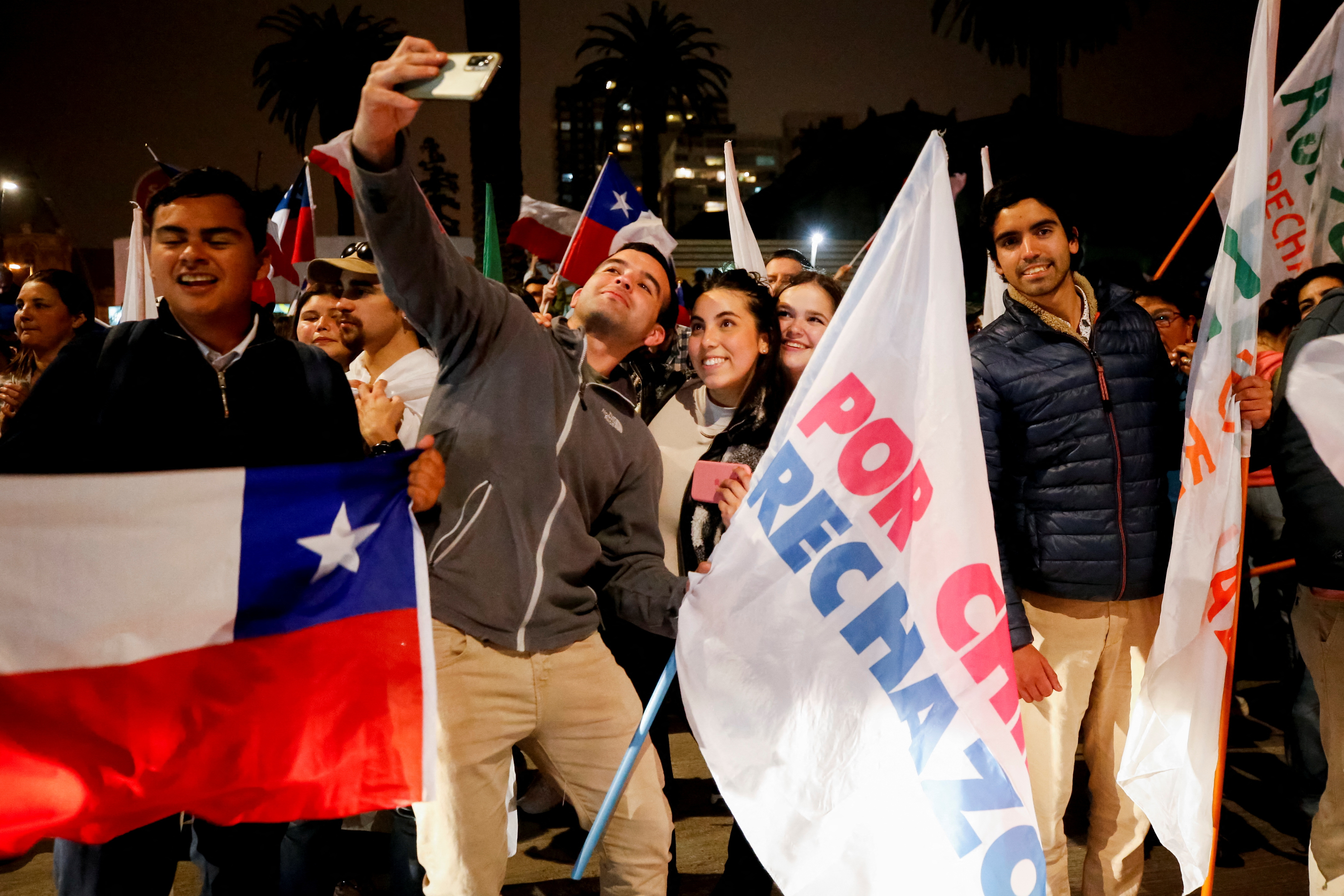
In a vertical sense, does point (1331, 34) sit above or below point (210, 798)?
above

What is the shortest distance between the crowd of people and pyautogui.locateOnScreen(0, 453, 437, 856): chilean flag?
0.31 feet

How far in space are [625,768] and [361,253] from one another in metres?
2.50

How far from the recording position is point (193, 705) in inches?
84.2

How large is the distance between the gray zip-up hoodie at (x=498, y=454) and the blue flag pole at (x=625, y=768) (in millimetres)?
168

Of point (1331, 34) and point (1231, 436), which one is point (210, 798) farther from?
point (1331, 34)

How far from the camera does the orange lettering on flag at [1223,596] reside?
2699 millimetres

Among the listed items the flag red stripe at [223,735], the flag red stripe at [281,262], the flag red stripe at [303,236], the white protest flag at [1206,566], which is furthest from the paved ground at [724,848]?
the flag red stripe at [303,236]

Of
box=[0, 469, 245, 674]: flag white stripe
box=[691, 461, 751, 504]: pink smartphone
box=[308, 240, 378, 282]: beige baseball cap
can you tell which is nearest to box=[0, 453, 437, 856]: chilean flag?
box=[0, 469, 245, 674]: flag white stripe

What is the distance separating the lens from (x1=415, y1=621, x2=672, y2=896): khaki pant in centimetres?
226

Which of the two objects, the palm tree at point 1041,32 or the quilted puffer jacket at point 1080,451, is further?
the palm tree at point 1041,32

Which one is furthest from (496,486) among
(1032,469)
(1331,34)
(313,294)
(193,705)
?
(1331,34)

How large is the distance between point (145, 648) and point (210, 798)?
0.38m

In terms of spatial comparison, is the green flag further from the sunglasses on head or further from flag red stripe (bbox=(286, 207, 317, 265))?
the sunglasses on head

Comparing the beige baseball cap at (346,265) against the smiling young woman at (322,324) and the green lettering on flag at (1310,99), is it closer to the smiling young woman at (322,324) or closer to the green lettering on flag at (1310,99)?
the smiling young woman at (322,324)
